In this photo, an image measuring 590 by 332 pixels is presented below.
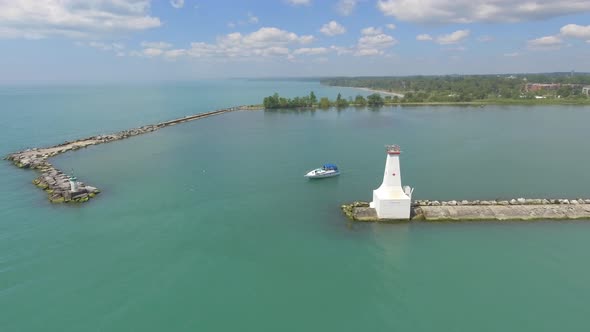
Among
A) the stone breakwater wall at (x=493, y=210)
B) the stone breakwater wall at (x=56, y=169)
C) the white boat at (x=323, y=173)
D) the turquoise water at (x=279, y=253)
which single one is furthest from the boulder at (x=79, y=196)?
the stone breakwater wall at (x=493, y=210)

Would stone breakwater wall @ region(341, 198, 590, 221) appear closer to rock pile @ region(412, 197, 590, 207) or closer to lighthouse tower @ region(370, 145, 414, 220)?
rock pile @ region(412, 197, 590, 207)

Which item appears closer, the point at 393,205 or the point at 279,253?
the point at 279,253

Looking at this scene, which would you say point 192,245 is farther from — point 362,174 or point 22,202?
point 362,174

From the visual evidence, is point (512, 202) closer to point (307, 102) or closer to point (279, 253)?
point (279, 253)

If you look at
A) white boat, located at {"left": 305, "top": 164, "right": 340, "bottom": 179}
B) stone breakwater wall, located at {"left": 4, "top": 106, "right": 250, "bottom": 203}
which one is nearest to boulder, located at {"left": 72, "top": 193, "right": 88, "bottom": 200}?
stone breakwater wall, located at {"left": 4, "top": 106, "right": 250, "bottom": 203}

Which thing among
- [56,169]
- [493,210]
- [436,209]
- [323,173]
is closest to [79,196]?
[56,169]

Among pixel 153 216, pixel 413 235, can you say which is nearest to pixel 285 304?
pixel 413 235
